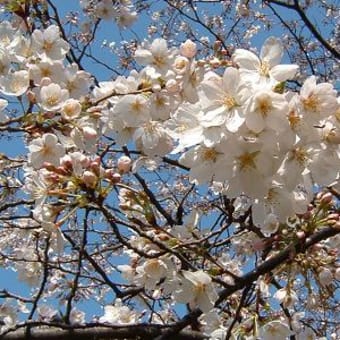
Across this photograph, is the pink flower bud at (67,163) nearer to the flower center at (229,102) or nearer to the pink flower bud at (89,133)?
the pink flower bud at (89,133)

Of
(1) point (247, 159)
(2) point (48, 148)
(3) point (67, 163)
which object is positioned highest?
(2) point (48, 148)

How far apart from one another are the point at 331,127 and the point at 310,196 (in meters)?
0.28

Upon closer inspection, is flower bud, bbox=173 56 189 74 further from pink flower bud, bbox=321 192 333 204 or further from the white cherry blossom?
pink flower bud, bbox=321 192 333 204

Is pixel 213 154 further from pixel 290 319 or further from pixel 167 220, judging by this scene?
pixel 167 220

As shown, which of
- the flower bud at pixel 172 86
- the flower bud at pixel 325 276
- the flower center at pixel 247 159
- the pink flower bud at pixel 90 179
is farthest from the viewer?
the flower bud at pixel 325 276

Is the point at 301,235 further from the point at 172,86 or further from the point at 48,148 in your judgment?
the point at 48,148

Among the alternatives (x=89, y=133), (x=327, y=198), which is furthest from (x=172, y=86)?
(x=327, y=198)

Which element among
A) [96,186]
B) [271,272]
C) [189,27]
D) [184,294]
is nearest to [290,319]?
[271,272]

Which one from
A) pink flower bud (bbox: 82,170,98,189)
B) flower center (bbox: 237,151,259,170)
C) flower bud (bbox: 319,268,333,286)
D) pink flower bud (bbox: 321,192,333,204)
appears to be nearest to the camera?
flower center (bbox: 237,151,259,170)

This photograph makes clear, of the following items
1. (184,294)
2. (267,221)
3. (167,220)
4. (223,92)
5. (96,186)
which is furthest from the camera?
(167,220)

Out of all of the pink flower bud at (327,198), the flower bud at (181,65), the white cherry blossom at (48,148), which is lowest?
the pink flower bud at (327,198)

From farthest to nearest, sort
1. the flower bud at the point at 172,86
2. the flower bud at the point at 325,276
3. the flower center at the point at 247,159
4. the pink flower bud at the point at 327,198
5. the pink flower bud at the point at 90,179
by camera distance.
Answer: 1. the flower bud at the point at 325,276
2. the flower bud at the point at 172,86
3. the pink flower bud at the point at 327,198
4. the pink flower bud at the point at 90,179
5. the flower center at the point at 247,159

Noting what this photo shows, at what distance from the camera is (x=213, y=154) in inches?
74.7

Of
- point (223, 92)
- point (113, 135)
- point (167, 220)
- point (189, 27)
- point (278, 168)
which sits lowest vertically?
point (278, 168)
